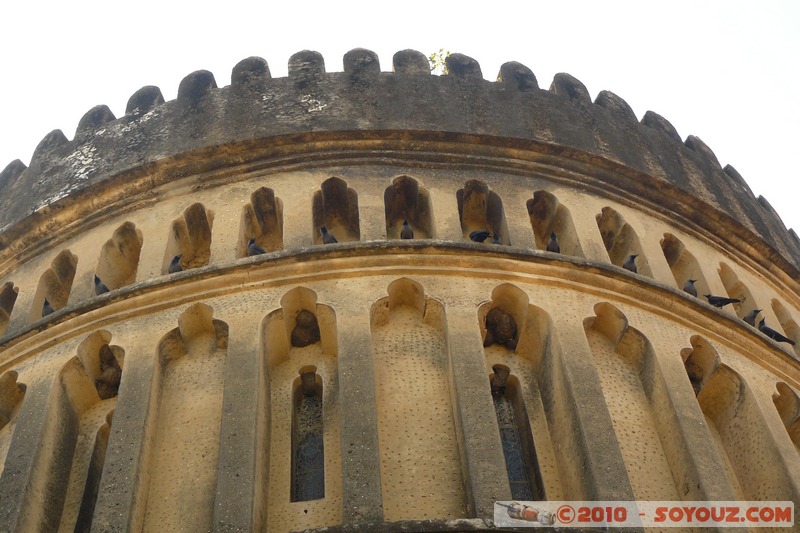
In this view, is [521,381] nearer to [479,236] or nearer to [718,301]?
[479,236]

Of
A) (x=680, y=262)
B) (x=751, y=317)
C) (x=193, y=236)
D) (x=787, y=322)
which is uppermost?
(x=193, y=236)

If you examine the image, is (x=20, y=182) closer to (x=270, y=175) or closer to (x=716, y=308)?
(x=270, y=175)

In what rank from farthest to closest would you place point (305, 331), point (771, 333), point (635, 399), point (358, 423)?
point (771, 333) → point (305, 331) → point (635, 399) → point (358, 423)

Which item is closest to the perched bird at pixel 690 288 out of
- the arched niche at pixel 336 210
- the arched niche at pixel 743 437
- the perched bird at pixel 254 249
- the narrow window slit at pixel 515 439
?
the arched niche at pixel 743 437

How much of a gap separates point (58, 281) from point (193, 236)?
1.49 metres

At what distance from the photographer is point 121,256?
13.0 meters

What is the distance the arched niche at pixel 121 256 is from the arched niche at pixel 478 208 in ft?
10.9

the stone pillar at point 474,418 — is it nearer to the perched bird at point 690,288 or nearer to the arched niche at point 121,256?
the perched bird at point 690,288

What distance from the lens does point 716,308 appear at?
12242mm

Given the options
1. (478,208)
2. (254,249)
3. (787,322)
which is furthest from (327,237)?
(787,322)

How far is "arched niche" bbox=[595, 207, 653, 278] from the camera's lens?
13242 millimetres

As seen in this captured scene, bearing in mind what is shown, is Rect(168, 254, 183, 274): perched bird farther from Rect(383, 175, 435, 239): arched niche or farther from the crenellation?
the crenellation

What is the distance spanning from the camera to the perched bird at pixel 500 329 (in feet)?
37.3

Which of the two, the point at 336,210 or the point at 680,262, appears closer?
the point at 336,210
